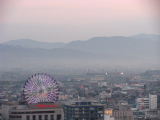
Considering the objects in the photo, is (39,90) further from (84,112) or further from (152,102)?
(152,102)

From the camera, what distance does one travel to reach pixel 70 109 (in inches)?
1614

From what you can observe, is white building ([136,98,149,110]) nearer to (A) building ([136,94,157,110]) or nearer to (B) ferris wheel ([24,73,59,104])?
(A) building ([136,94,157,110])

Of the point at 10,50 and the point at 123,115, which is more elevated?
the point at 10,50

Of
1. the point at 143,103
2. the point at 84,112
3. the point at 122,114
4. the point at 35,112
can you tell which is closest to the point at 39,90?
the point at 35,112

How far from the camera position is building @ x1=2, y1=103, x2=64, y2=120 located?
46.5 meters

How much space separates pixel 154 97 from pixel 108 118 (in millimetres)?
29380

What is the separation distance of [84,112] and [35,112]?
22.7 ft

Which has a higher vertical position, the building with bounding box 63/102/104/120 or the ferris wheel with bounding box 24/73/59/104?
the ferris wheel with bounding box 24/73/59/104

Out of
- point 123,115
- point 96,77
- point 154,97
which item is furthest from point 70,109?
point 96,77

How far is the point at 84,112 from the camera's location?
4069cm

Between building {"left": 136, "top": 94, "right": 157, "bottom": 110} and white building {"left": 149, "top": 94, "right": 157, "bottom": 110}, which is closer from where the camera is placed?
building {"left": 136, "top": 94, "right": 157, "bottom": 110}

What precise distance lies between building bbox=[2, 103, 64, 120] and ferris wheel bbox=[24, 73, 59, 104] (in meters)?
0.99

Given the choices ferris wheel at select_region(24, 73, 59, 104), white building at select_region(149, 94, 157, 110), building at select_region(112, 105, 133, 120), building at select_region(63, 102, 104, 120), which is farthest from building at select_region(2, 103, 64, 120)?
white building at select_region(149, 94, 157, 110)

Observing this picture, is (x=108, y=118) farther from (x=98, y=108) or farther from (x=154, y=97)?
(x=154, y=97)
